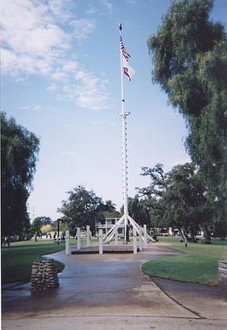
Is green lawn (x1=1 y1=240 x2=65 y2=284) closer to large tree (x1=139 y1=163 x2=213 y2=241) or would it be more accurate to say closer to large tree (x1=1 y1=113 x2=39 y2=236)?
large tree (x1=1 y1=113 x2=39 y2=236)

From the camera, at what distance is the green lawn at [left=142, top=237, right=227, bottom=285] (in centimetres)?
680

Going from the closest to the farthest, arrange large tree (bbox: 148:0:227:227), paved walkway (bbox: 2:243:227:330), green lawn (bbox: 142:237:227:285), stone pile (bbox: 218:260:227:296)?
1. paved walkway (bbox: 2:243:227:330)
2. stone pile (bbox: 218:260:227:296)
3. large tree (bbox: 148:0:227:227)
4. green lawn (bbox: 142:237:227:285)

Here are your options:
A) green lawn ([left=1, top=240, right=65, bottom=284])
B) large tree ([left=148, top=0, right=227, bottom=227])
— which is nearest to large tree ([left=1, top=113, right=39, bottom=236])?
green lawn ([left=1, top=240, right=65, bottom=284])

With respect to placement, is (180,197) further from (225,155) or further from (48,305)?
(48,305)

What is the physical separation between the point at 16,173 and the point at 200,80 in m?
3.71

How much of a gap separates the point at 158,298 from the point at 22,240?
4.64 metres

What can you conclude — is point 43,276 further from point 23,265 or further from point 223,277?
point 23,265

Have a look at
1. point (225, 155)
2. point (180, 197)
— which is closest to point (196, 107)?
point (225, 155)

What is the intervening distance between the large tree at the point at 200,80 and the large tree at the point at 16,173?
2810mm

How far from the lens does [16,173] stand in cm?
675

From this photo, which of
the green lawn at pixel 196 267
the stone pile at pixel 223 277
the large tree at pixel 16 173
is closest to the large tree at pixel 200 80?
the stone pile at pixel 223 277

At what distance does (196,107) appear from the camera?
6.82 m

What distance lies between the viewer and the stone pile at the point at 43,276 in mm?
5621

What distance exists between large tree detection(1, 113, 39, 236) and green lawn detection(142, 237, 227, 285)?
2913 mm
